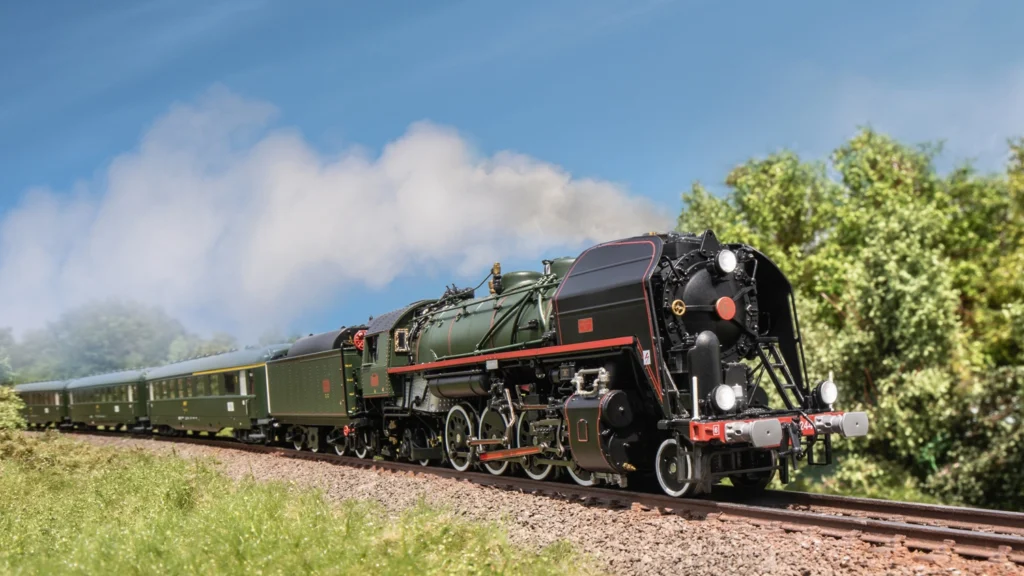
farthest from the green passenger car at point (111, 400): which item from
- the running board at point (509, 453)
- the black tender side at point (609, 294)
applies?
the black tender side at point (609, 294)

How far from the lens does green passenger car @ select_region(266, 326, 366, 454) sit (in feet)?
55.1

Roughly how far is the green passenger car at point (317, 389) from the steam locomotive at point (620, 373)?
1.57m

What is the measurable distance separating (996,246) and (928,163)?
4241 mm

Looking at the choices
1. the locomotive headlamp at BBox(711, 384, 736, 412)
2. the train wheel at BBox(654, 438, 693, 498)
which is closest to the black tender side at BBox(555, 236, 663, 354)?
the locomotive headlamp at BBox(711, 384, 736, 412)

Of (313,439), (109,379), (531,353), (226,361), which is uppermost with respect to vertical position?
(226,361)

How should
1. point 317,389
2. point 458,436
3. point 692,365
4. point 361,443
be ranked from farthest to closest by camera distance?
point 317,389
point 361,443
point 458,436
point 692,365

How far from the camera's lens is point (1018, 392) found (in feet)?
70.1

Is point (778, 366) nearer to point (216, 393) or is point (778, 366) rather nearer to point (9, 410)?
point (9, 410)

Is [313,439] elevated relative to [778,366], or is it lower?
lower

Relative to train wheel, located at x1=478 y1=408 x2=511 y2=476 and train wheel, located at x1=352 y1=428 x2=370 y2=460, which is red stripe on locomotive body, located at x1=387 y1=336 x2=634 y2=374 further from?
train wheel, located at x1=352 y1=428 x2=370 y2=460

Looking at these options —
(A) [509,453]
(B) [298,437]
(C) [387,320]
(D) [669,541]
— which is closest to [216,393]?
(B) [298,437]

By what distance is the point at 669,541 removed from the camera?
766cm

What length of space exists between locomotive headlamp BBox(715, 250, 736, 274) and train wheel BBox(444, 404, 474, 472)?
5.10 metres

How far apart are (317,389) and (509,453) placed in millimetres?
7872
